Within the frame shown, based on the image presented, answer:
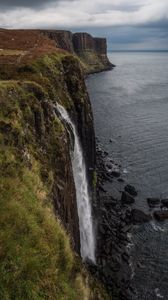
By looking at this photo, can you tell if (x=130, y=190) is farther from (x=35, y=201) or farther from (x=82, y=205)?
(x=35, y=201)

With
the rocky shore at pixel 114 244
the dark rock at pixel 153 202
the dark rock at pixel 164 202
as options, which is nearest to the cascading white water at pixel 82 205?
the rocky shore at pixel 114 244

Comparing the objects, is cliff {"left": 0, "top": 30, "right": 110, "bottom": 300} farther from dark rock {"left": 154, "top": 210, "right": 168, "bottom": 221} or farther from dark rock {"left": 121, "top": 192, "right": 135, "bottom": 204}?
dark rock {"left": 121, "top": 192, "right": 135, "bottom": 204}

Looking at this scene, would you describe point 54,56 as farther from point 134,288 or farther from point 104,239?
point 134,288

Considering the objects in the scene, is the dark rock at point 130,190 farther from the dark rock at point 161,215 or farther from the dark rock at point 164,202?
the dark rock at point 161,215

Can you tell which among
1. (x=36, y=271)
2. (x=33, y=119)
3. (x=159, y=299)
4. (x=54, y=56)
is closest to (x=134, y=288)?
(x=159, y=299)

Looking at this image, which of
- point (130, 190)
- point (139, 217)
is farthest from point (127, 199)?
point (139, 217)

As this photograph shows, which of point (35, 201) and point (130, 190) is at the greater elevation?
point (35, 201)
